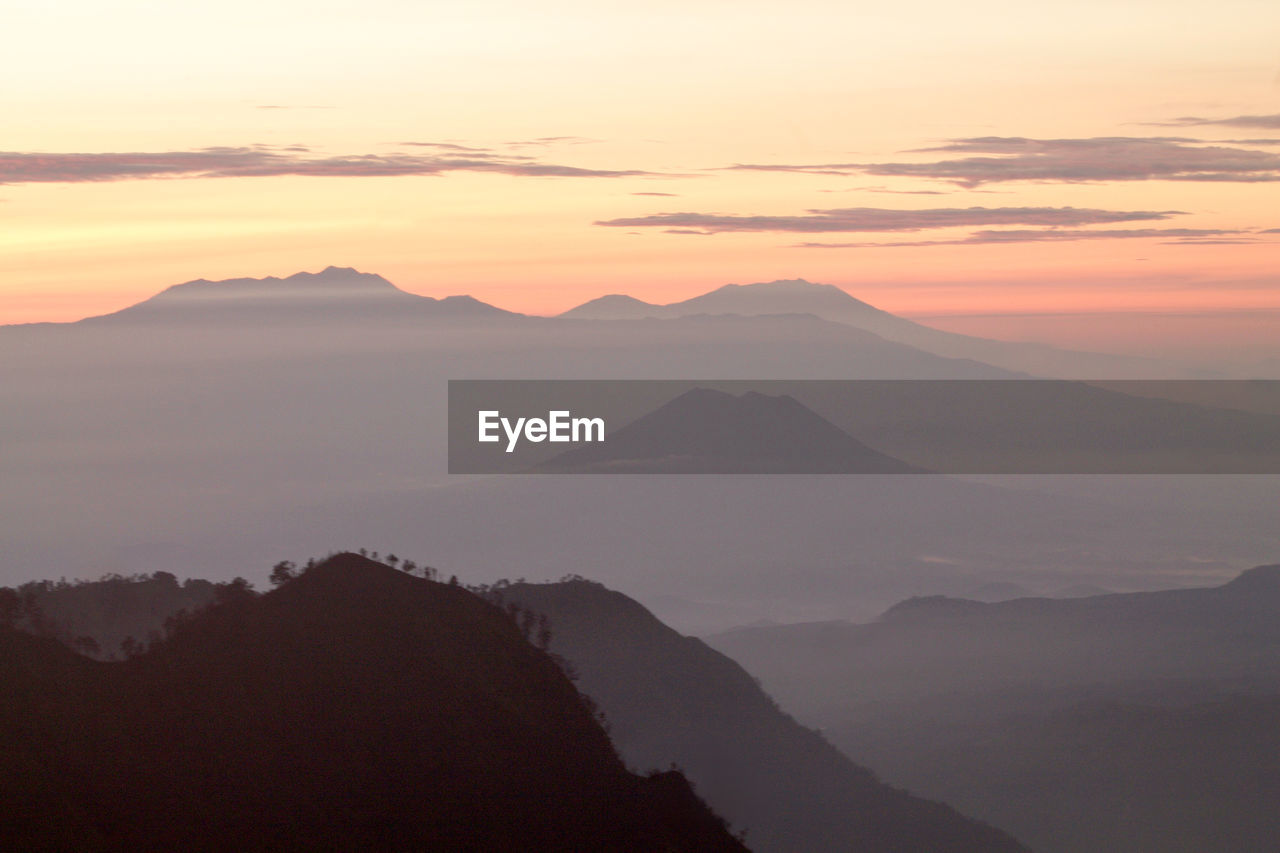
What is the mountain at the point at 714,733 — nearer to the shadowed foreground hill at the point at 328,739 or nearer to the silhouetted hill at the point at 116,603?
the silhouetted hill at the point at 116,603

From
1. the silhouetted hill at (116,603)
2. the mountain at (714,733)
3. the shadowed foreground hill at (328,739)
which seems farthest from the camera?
the mountain at (714,733)

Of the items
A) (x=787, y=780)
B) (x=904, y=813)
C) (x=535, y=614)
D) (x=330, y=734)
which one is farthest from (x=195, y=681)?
(x=904, y=813)

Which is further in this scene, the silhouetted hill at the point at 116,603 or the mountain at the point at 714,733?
the mountain at the point at 714,733

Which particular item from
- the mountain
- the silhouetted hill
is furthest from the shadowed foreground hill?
the mountain

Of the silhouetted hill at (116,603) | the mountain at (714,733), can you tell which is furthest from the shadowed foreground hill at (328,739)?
the mountain at (714,733)

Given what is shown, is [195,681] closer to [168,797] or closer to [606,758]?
[168,797]

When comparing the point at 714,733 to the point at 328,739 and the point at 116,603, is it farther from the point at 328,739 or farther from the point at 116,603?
the point at 328,739

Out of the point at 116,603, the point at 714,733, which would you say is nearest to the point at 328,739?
the point at 116,603
